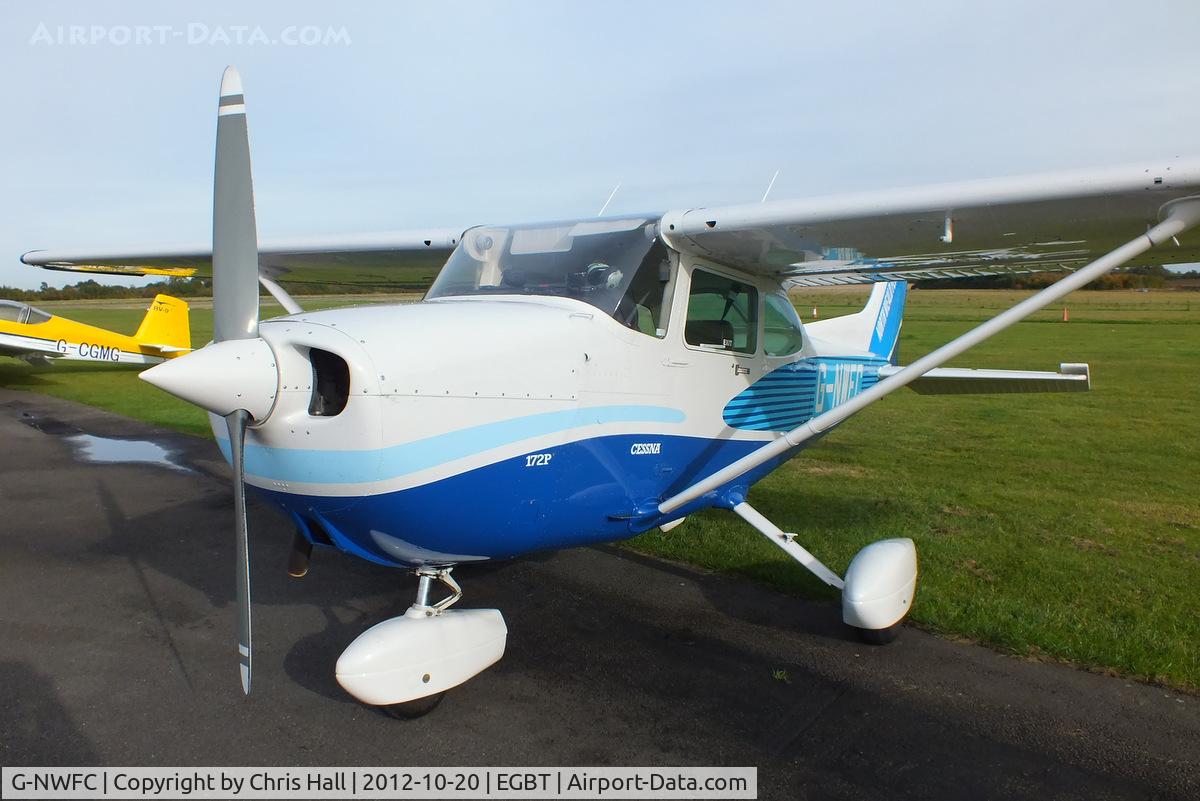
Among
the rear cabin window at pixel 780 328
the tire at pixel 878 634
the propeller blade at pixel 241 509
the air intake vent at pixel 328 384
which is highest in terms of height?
the rear cabin window at pixel 780 328

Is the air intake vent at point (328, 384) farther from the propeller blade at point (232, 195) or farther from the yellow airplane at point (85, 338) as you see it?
the yellow airplane at point (85, 338)

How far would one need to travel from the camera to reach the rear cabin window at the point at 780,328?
5.04m

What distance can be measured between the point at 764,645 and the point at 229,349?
3049mm

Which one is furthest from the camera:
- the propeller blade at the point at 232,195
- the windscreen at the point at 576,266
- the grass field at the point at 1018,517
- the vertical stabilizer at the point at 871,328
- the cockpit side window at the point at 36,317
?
the cockpit side window at the point at 36,317

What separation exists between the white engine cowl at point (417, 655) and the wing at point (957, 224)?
7.01 ft

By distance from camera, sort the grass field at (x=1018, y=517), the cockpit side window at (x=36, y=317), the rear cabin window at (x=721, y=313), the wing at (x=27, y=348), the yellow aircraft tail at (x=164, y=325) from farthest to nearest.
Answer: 1. the yellow aircraft tail at (x=164, y=325)
2. the cockpit side window at (x=36, y=317)
3. the wing at (x=27, y=348)
4. the grass field at (x=1018, y=517)
5. the rear cabin window at (x=721, y=313)

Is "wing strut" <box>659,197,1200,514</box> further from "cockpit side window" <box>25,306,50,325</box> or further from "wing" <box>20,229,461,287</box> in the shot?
"cockpit side window" <box>25,306,50,325</box>

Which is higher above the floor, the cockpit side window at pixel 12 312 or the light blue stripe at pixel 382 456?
the cockpit side window at pixel 12 312

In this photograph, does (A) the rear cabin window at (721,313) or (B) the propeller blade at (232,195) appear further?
(A) the rear cabin window at (721,313)

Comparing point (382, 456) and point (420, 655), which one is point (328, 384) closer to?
point (382, 456)

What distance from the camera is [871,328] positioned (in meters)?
7.35

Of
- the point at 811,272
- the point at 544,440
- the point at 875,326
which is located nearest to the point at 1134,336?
the point at 875,326

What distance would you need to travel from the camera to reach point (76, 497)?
24.8ft

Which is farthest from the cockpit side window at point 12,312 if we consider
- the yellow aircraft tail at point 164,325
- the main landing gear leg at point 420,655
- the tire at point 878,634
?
the tire at point 878,634
